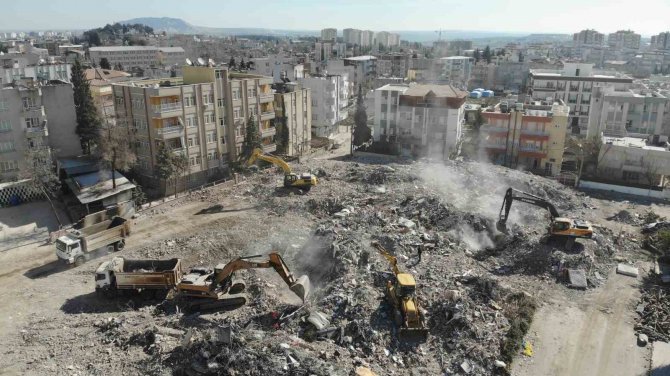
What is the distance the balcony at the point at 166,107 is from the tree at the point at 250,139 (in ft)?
17.9

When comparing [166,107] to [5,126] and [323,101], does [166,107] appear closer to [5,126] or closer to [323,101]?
[5,126]

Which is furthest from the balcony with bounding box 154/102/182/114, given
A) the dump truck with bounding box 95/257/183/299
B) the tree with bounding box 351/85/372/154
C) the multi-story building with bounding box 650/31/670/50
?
the multi-story building with bounding box 650/31/670/50

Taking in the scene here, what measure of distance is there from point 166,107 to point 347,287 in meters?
19.2

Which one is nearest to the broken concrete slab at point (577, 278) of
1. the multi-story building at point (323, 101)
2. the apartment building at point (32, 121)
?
the apartment building at point (32, 121)

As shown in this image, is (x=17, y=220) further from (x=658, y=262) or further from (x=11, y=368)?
(x=658, y=262)

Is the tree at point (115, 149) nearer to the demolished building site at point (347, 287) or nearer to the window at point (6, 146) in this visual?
the demolished building site at point (347, 287)

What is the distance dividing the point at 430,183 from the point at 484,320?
15037 millimetres

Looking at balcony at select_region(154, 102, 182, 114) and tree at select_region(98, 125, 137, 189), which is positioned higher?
balcony at select_region(154, 102, 182, 114)

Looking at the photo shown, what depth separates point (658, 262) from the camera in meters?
23.3

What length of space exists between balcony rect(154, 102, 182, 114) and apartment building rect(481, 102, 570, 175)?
80.7 feet

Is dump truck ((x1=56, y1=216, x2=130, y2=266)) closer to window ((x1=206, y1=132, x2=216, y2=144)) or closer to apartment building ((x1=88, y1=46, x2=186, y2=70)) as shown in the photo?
window ((x1=206, y1=132, x2=216, y2=144))

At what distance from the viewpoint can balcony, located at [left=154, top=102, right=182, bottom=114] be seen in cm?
3058

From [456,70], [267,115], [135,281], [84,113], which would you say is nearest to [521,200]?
[135,281]

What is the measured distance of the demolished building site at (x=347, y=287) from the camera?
1413cm
